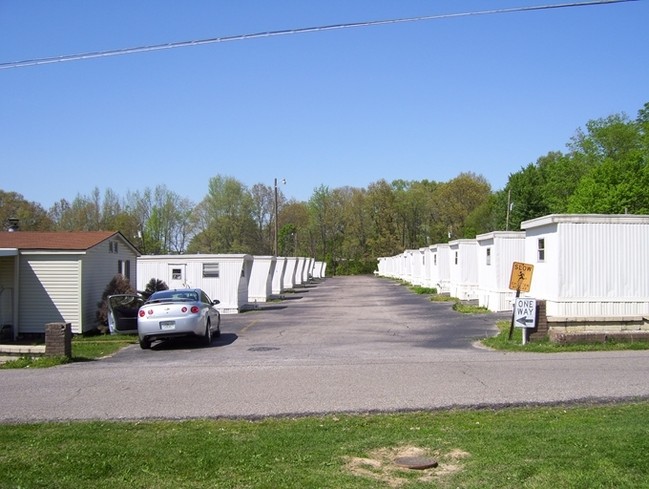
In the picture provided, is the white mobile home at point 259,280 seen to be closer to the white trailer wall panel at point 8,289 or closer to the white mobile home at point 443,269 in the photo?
the white mobile home at point 443,269

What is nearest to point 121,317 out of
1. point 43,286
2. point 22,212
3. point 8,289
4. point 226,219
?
point 43,286

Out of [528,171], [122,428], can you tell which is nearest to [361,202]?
[528,171]

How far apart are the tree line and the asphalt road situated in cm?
4955

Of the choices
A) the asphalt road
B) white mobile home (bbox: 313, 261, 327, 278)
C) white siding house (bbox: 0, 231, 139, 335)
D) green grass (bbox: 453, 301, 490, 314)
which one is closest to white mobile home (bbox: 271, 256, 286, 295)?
green grass (bbox: 453, 301, 490, 314)

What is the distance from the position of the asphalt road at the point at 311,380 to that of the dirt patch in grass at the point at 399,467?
228 cm

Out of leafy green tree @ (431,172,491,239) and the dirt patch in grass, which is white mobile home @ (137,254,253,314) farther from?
leafy green tree @ (431,172,491,239)

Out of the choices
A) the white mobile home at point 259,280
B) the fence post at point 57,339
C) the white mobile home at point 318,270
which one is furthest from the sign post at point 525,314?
the white mobile home at point 318,270

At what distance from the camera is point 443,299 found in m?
34.2

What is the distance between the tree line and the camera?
66250mm

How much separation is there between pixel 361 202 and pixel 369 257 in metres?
8.01

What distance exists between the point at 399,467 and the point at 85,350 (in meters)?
13.1

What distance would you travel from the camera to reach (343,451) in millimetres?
7043

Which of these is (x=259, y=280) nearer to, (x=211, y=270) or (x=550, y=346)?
(x=211, y=270)

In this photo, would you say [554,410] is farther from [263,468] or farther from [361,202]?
[361,202]
